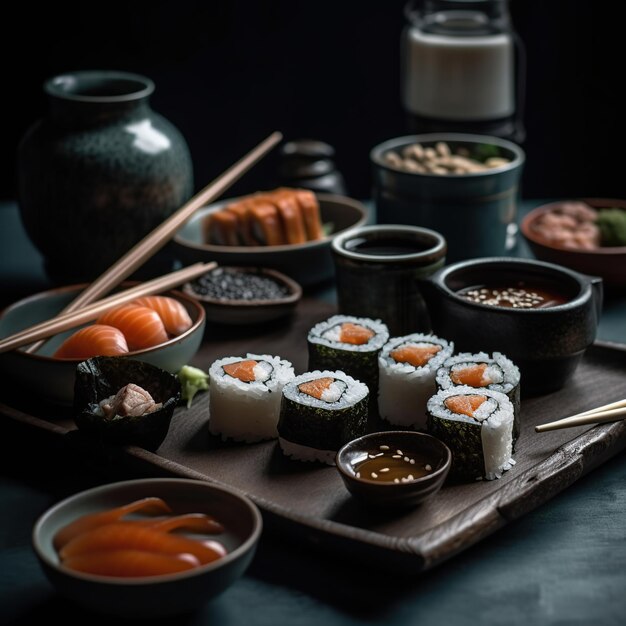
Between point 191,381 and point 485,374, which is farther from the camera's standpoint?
point 191,381

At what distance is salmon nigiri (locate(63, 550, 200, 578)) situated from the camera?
1672 millimetres

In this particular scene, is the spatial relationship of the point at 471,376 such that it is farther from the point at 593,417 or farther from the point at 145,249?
the point at 145,249

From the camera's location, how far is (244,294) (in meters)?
2.92

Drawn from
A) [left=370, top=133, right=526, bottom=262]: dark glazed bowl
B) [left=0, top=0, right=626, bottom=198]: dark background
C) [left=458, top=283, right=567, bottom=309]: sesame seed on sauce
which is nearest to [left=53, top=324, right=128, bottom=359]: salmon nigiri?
[left=458, top=283, right=567, bottom=309]: sesame seed on sauce

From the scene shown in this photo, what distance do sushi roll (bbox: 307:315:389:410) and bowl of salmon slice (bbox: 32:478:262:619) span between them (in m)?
0.66

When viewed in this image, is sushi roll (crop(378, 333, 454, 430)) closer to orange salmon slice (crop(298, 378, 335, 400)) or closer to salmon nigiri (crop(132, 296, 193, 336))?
orange salmon slice (crop(298, 378, 335, 400))

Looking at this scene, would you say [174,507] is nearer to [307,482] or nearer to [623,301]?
[307,482]

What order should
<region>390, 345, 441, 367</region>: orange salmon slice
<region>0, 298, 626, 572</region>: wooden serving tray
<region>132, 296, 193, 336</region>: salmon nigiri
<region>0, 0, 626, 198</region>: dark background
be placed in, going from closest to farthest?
1. <region>0, 298, 626, 572</region>: wooden serving tray
2. <region>390, 345, 441, 367</region>: orange salmon slice
3. <region>132, 296, 193, 336</region>: salmon nigiri
4. <region>0, 0, 626, 198</region>: dark background

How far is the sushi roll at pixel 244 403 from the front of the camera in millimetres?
2252

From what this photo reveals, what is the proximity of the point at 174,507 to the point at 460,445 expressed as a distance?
0.58 meters

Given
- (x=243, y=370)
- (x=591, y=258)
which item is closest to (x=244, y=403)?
(x=243, y=370)

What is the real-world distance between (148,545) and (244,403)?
1.89ft

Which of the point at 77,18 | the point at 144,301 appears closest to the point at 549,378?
the point at 144,301

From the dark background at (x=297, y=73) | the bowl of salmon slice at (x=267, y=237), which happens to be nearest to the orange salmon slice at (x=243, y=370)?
the bowl of salmon slice at (x=267, y=237)
